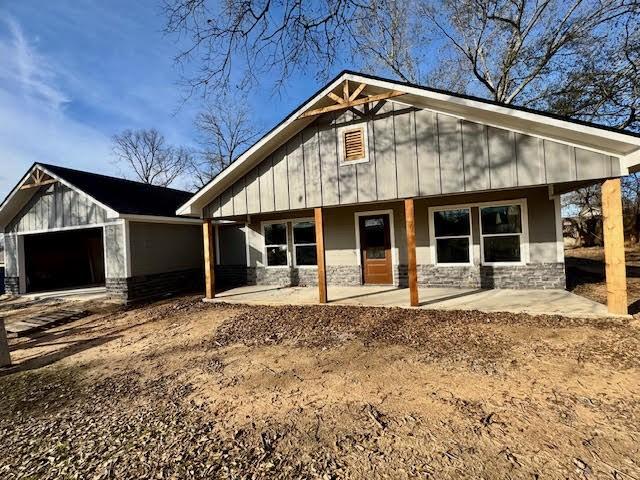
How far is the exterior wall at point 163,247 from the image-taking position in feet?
35.0

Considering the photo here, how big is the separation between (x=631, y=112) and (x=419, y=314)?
1191 cm

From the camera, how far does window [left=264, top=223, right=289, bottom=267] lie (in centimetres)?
1130

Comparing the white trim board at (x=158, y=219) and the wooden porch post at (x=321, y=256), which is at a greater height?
the white trim board at (x=158, y=219)

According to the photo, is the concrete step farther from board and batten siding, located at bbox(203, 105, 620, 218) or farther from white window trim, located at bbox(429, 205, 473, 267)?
white window trim, located at bbox(429, 205, 473, 267)

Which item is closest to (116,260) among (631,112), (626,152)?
(626,152)

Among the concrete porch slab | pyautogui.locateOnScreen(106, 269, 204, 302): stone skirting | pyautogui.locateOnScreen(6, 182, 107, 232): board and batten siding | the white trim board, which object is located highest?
pyautogui.locateOnScreen(6, 182, 107, 232): board and batten siding

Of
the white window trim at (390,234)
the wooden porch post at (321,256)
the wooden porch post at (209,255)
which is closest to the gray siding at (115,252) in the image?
the wooden porch post at (209,255)

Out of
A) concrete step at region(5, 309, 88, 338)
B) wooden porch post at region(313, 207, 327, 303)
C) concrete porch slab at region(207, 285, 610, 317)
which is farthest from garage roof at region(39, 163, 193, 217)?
wooden porch post at region(313, 207, 327, 303)

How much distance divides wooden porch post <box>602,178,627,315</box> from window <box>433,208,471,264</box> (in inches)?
130

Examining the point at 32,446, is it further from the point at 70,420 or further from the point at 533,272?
the point at 533,272

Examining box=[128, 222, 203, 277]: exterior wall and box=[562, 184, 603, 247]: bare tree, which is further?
box=[562, 184, 603, 247]: bare tree

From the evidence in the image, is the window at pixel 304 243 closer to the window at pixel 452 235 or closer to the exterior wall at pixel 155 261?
the window at pixel 452 235

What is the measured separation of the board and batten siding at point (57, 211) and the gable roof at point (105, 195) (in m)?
0.31

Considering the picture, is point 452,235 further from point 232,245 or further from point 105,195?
point 105,195
